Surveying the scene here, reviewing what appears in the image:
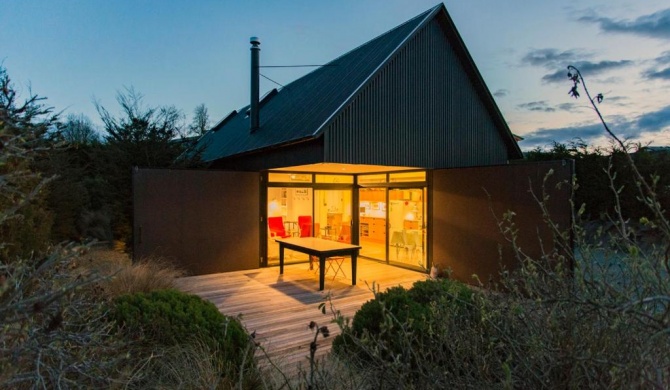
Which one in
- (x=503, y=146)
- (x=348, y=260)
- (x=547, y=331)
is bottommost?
(x=348, y=260)

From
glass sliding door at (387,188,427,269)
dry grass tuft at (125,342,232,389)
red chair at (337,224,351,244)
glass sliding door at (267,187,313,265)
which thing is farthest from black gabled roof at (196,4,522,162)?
dry grass tuft at (125,342,232,389)

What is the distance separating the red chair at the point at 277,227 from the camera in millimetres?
10758

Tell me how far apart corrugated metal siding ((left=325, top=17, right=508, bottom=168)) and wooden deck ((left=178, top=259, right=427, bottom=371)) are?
9.14 ft

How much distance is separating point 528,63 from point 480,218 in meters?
3.54

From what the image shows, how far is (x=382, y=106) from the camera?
28.5 feet

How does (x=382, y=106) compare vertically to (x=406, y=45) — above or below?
below

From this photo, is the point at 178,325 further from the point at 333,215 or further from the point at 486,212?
the point at 333,215

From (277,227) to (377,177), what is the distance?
10.6 ft

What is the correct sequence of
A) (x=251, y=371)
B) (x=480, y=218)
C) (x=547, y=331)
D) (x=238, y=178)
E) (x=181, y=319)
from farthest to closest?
(x=238, y=178) < (x=480, y=218) < (x=181, y=319) < (x=251, y=371) < (x=547, y=331)

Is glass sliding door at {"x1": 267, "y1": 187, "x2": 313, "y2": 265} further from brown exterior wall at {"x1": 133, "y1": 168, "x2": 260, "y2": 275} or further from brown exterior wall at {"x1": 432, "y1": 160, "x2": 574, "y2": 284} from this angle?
brown exterior wall at {"x1": 432, "y1": 160, "x2": 574, "y2": 284}

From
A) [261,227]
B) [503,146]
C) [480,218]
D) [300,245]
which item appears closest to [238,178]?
[261,227]

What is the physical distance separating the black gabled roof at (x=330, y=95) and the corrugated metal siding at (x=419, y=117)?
0.21 m

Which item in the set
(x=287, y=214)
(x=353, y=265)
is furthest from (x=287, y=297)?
(x=287, y=214)

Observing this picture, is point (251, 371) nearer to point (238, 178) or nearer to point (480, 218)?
point (480, 218)
